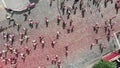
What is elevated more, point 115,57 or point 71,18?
point 71,18

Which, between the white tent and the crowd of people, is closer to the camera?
the crowd of people

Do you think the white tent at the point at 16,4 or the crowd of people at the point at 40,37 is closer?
the crowd of people at the point at 40,37

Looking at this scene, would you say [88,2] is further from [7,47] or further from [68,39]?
[7,47]

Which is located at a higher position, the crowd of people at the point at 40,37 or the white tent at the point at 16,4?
the white tent at the point at 16,4

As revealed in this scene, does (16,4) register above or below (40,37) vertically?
above

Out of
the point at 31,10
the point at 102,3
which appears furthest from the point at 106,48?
the point at 31,10

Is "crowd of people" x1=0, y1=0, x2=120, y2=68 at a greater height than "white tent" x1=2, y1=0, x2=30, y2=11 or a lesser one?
lesser

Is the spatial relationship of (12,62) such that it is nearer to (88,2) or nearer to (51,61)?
(51,61)
